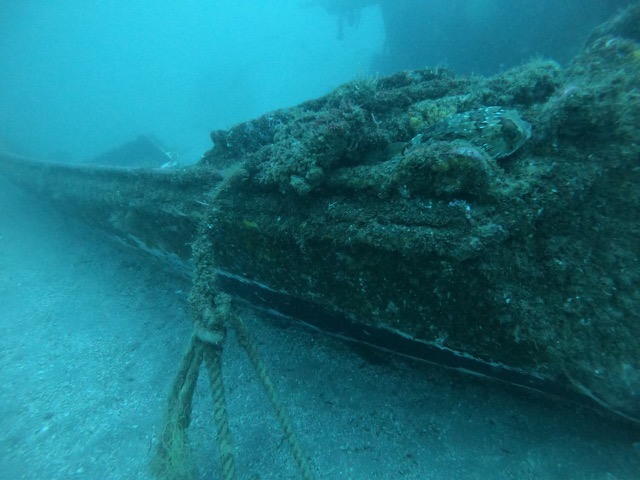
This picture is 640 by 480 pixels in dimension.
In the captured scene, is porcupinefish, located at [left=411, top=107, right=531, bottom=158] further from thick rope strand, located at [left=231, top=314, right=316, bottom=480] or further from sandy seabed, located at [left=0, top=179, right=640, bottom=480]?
thick rope strand, located at [left=231, top=314, right=316, bottom=480]

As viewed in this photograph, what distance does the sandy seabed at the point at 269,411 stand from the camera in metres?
2.26

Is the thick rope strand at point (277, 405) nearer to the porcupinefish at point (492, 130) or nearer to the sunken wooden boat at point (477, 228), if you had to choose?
the sunken wooden boat at point (477, 228)

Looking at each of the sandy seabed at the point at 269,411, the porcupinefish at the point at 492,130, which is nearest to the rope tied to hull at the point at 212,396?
the sandy seabed at the point at 269,411

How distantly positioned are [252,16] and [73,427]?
17020 cm

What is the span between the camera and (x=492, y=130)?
223cm

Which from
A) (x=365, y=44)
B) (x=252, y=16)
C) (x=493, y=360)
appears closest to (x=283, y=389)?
(x=493, y=360)

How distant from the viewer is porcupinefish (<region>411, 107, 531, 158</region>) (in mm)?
2180

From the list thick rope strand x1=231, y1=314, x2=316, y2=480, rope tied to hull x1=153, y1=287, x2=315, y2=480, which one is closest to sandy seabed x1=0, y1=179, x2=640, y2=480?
rope tied to hull x1=153, y1=287, x2=315, y2=480

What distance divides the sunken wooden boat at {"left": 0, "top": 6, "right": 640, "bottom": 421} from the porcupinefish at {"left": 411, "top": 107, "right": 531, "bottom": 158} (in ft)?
0.04

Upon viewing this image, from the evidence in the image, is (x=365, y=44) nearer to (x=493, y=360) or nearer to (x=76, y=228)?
(x=76, y=228)

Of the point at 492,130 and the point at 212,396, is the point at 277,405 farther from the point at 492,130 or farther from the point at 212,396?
the point at 492,130

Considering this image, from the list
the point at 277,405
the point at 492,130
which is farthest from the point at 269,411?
the point at 492,130

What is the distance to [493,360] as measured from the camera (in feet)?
6.70

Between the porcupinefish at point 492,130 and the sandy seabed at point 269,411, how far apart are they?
6.06ft
